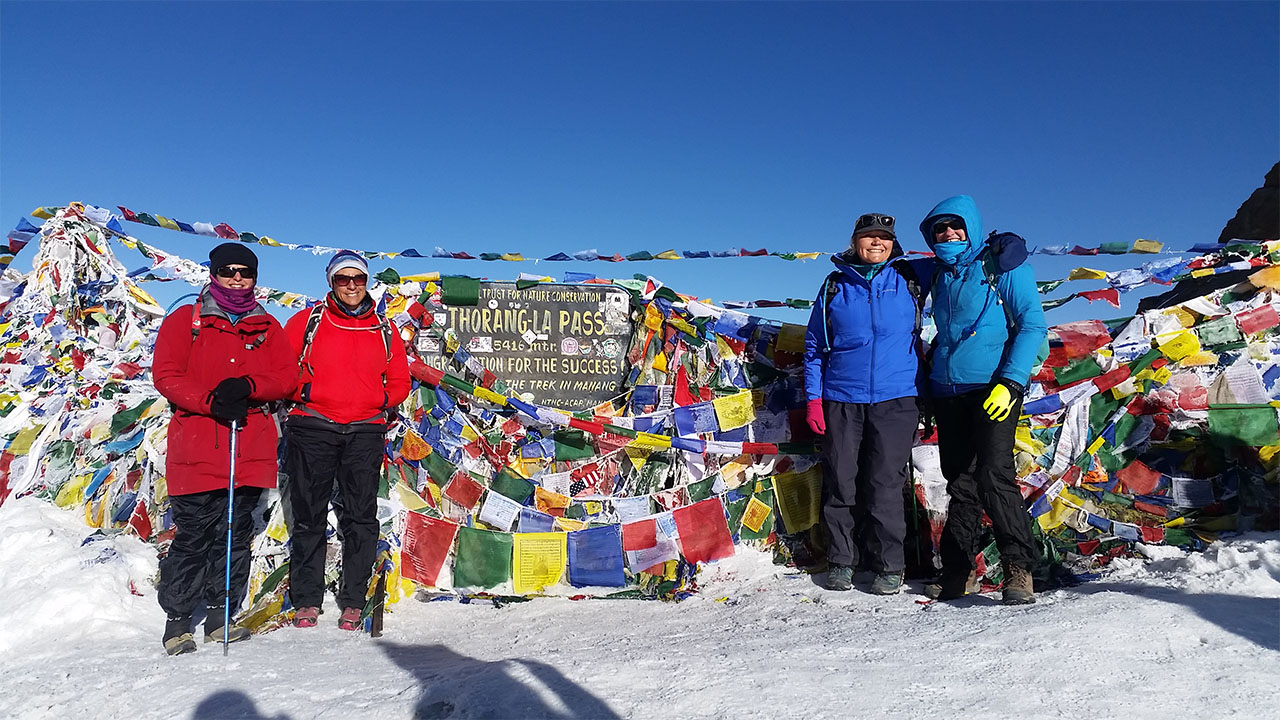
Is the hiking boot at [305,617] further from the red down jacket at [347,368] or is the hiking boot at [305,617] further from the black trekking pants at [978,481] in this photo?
the black trekking pants at [978,481]

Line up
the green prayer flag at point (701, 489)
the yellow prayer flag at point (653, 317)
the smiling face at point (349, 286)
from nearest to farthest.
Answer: the smiling face at point (349, 286), the green prayer flag at point (701, 489), the yellow prayer flag at point (653, 317)

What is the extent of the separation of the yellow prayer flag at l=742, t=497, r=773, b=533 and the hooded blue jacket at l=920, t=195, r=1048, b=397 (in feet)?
4.96

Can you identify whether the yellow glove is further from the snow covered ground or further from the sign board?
the sign board

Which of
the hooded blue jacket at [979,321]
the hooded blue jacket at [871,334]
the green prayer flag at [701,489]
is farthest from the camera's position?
the green prayer flag at [701,489]

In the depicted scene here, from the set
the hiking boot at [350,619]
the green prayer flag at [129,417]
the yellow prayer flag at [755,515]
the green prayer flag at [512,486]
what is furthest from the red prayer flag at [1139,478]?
the green prayer flag at [129,417]

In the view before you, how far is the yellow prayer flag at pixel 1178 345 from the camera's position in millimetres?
4816

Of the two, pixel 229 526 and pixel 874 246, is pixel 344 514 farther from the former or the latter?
pixel 874 246

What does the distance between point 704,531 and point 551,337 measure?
68.3 inches

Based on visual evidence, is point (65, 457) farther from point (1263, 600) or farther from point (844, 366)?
point (1263, 600)

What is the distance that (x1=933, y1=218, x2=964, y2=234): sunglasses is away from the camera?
412cm

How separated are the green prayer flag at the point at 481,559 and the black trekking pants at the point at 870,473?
6.75ft

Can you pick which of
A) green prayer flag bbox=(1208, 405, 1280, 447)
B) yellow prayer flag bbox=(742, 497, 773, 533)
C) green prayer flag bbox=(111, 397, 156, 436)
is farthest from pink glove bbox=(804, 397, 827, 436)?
green prayer flag bbox=(111, 397, 156, 436)

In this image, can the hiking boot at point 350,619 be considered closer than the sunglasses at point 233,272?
No

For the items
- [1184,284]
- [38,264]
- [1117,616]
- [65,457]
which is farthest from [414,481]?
[1184,284]
